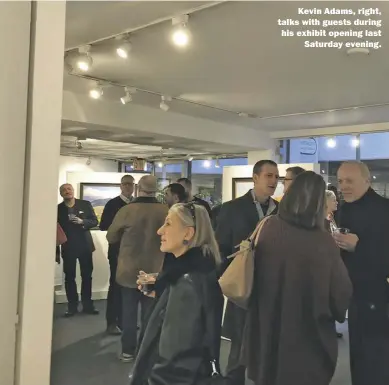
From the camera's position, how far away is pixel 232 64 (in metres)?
3.70

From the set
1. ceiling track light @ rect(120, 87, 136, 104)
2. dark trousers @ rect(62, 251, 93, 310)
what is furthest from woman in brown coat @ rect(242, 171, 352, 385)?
dark trousers @ rect(62, 251, 93, 310)

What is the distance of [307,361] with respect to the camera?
1.99 m

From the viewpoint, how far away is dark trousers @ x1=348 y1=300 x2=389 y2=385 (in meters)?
2.53

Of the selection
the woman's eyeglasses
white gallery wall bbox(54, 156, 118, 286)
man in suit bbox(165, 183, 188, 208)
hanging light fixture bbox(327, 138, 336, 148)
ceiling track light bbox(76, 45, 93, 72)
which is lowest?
the woman's eyeglasses

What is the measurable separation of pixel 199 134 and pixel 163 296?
4.24m

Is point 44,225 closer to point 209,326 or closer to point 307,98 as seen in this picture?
point 209,326

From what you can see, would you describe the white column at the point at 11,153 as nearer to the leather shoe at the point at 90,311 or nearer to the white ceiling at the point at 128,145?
the white ceiling at the point at 128,145

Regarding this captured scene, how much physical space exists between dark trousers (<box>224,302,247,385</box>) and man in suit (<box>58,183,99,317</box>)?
3075 millimetres

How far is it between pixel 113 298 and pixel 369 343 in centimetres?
304

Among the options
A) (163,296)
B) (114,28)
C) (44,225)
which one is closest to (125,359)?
(163,296)

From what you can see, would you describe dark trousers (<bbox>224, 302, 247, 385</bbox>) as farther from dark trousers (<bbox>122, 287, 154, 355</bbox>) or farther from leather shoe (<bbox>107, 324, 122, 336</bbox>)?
leather shoe (<bbox>107, 324, 122, 336</bbox>)

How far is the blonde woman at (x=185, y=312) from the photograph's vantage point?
2.07 m

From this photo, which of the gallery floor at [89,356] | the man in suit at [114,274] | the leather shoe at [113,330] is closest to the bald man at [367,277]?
the gallery floor at [89,356]

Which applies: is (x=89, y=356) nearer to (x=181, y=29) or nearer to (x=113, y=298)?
(x=113, y=298)
